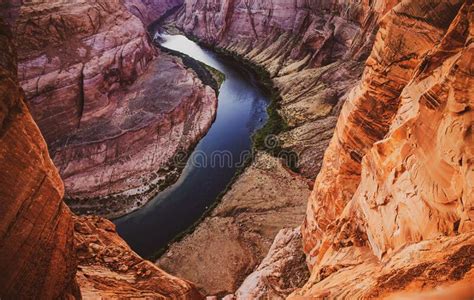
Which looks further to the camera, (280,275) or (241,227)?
(241,227)

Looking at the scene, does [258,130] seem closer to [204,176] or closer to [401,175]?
[204,176]

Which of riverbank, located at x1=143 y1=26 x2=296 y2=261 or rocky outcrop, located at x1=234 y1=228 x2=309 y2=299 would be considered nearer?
rocky outcrop, located at x1=234 y1=228 x2=309 y2=299

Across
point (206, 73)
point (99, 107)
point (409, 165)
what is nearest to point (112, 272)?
point (409, 165)

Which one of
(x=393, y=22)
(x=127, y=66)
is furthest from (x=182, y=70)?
(x=393, y=22)

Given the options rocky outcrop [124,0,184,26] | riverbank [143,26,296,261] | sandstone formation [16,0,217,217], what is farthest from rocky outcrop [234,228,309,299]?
rocky outcrop [124,0,184,26]

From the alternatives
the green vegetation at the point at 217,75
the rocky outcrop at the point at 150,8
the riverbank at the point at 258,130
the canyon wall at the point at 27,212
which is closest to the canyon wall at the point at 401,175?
the canyon wall at the point at 27,212

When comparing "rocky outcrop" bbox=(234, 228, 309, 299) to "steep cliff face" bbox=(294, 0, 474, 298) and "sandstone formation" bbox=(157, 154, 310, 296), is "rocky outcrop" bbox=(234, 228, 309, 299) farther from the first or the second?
"steep cliff face" bbox=(294, 0, 474, 298)
